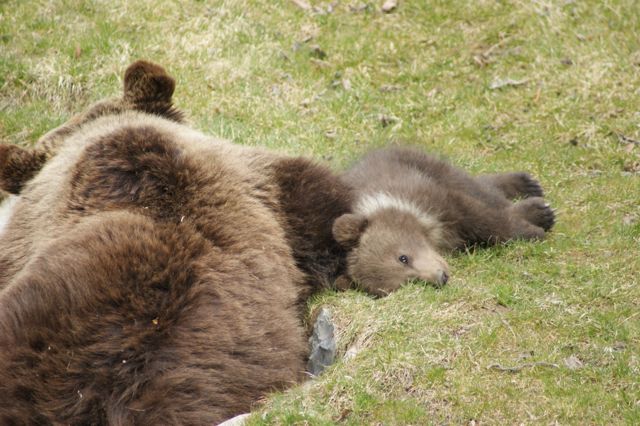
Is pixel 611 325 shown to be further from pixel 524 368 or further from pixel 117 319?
pixel 117 319

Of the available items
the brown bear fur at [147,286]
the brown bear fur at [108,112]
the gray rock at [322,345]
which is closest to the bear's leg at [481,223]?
the brown bear fur at [147,286]

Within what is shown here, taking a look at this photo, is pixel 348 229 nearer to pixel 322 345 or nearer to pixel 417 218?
pixel 417 218

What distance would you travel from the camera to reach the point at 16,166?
22.1 ft

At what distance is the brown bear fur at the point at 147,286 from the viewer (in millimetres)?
4715

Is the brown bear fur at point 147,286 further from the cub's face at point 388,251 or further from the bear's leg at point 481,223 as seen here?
the bear's leg at point 481,223

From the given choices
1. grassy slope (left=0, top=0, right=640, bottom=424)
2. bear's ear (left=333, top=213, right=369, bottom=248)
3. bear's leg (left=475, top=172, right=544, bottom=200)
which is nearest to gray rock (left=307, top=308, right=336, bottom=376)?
grassy slope (left=0, top=0, right=640, bottom=424)

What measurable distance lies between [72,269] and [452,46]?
698 cm

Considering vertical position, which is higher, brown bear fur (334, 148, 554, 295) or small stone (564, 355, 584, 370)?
small stone (564, 355, 584, 370)

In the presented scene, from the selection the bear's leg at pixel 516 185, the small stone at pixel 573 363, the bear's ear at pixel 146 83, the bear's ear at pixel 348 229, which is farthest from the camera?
the bear's leg at pixel 516 185

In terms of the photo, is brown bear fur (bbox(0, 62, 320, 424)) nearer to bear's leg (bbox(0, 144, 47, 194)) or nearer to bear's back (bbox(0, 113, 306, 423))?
bear's back (bbox(0, 113, 306, 423))

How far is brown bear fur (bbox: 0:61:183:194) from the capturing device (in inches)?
266

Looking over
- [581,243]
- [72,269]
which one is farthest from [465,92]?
[72,269]

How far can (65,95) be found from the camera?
34.1 ft

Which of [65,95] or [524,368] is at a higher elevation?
[524,368]
